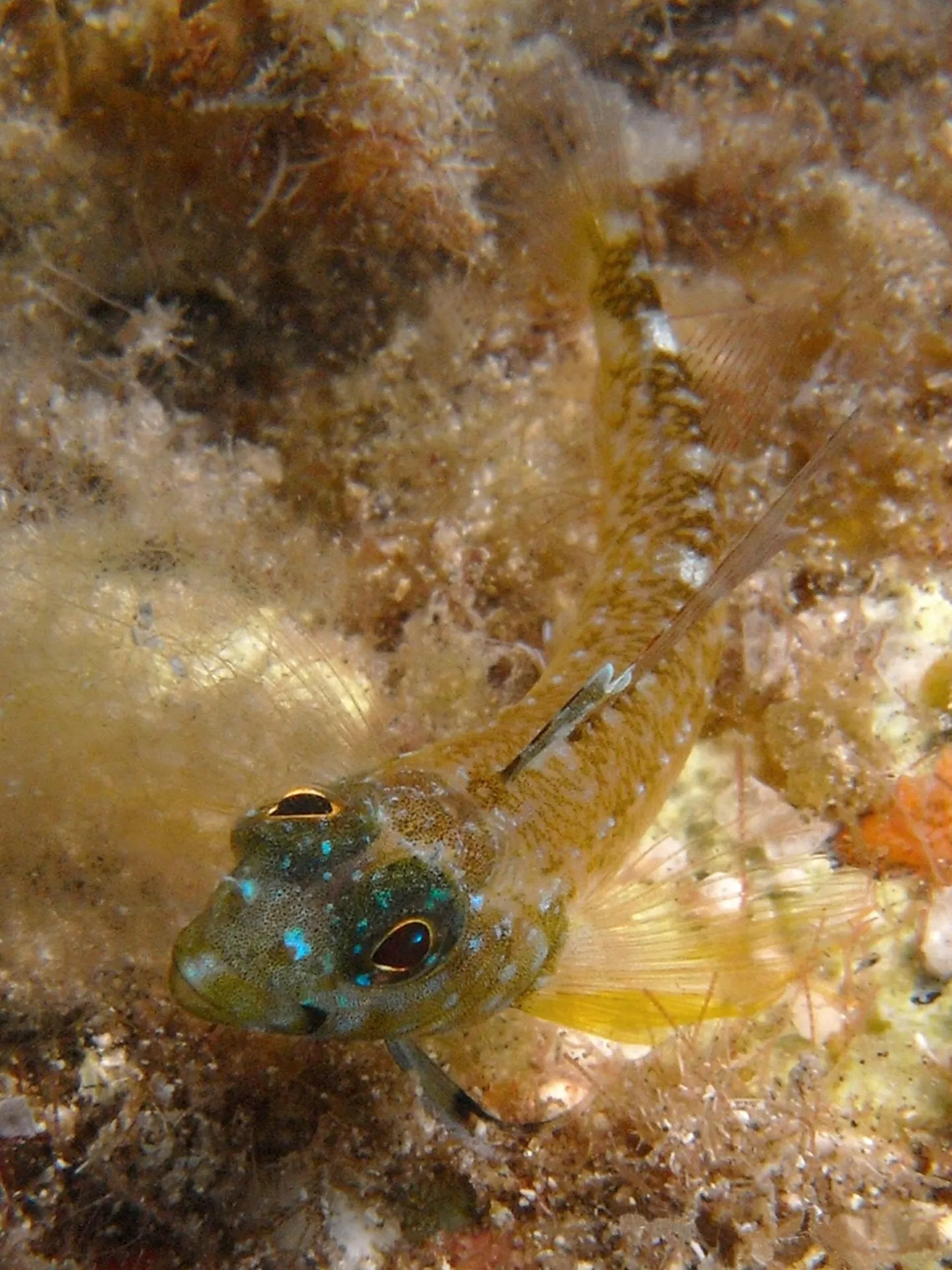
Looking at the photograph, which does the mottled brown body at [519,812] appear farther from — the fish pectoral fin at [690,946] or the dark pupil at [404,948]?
the fish pectoral fin at [690,946]

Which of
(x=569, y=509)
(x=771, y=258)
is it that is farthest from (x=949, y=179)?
(x=569, y=509)

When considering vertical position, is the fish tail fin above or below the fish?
above

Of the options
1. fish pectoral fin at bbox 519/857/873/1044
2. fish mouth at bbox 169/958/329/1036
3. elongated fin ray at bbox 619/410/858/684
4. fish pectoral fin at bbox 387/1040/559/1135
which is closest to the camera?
fish mouth at bbox 169/958/329/1036

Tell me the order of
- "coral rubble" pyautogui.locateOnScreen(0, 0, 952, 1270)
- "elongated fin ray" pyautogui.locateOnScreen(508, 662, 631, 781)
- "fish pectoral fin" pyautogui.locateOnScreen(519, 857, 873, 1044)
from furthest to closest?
"fish pectoral fin" pyautogui.locateOnScreen(519, 857, 873, 1044) → "coral rubble" pyautogui.locateOnScreen(0, 0, 952, 1270) → "elongated fin ray" pyautogui.locateOnScreen(508, 662, 631, 781)

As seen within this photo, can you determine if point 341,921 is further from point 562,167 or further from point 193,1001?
point 562,167

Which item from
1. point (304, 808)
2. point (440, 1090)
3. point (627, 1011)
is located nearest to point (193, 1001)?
point (304, 808)

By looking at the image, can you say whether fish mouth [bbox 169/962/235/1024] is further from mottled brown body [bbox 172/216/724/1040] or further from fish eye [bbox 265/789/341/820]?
fish eye [bbox 265/789/341/820]

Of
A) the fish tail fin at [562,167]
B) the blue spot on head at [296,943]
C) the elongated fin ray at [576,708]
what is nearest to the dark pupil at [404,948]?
the blue spot on head at [296,943]

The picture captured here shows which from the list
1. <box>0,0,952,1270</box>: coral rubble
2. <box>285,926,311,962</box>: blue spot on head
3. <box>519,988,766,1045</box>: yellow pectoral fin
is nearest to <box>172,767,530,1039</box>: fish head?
<box>285,926,311,962</box>: blue spot on head
